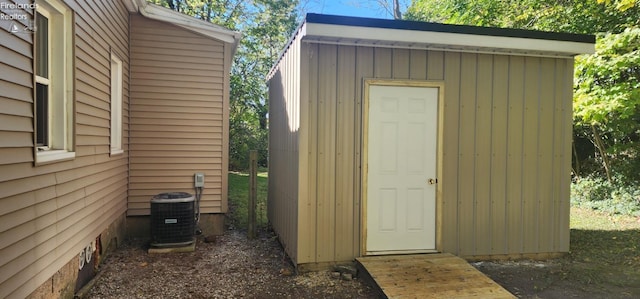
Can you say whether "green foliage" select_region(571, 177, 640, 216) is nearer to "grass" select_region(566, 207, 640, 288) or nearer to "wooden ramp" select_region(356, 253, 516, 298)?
"grass" select_region(566, 207, 640, 288)

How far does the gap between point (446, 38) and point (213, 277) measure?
358 cm

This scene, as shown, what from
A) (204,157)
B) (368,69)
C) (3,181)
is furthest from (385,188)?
(3,181)

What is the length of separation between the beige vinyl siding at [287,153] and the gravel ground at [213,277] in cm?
32

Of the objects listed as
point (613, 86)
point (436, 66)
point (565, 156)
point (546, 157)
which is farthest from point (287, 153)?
point (613, 86)

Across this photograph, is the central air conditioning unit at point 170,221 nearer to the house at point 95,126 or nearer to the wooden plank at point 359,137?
the house at point 95,126

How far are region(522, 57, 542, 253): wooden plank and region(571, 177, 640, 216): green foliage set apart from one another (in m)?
4.40

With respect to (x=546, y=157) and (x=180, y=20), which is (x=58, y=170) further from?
(x=546, y=157)

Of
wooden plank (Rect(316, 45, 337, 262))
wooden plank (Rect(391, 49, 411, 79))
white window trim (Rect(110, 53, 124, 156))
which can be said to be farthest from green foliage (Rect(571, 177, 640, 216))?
white window trim (Rect(110, 53, 124, 156))

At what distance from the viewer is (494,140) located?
4953 millimetres

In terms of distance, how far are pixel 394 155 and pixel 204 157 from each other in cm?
301

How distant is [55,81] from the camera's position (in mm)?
3402

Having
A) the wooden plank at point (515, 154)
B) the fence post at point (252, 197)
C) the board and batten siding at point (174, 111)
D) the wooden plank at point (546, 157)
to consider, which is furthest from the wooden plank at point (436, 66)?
the board and batten siding at point (174, 111)

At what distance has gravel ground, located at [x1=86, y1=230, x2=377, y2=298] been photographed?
3957mm

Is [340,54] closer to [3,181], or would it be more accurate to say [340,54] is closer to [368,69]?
[368,69]
